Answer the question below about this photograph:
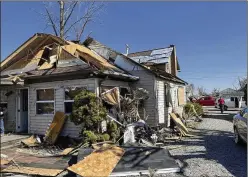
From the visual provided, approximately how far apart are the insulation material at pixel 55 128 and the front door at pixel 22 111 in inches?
100

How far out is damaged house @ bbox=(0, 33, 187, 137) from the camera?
1018cm

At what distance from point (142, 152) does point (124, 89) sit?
5778mm

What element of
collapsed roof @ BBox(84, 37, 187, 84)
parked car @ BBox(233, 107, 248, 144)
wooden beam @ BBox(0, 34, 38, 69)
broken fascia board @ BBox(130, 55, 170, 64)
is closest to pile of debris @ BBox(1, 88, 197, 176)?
collapsed roof @ BBox(84, 37, 187, 84)

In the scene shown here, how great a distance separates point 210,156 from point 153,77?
569 cm

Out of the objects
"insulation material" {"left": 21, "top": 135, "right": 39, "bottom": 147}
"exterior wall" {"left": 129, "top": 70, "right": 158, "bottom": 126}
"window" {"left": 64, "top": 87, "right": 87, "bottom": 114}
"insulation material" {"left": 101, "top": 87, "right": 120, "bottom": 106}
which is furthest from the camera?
"exterior wall" {"left": 129, "top": 70, "right": 158, "bottom": 126}

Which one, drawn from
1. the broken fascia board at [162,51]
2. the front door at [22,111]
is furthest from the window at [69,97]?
the broken fascia board at [162,51]

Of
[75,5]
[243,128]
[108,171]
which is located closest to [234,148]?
[243,128]

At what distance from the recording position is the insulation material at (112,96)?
9797 millimetres

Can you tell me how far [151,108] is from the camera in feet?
40.9

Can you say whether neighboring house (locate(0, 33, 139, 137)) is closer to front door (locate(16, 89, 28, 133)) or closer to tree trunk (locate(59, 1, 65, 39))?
front door (locate(16, 89, 28, 133))

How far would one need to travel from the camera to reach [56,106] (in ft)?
35.1

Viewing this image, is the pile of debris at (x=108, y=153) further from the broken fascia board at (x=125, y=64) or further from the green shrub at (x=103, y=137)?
the broken fascia board at (x=125, y=64)

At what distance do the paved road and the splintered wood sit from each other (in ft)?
5.21

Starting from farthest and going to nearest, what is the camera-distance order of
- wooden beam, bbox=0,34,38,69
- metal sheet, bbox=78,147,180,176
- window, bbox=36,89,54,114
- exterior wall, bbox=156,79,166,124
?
exterior wall, bbox=156,79,166,124 → wooden beam, bbox=0,34,38,69 → window, bbox=36,89,54,114 → metal sheet, bbox=78,147,180,176
